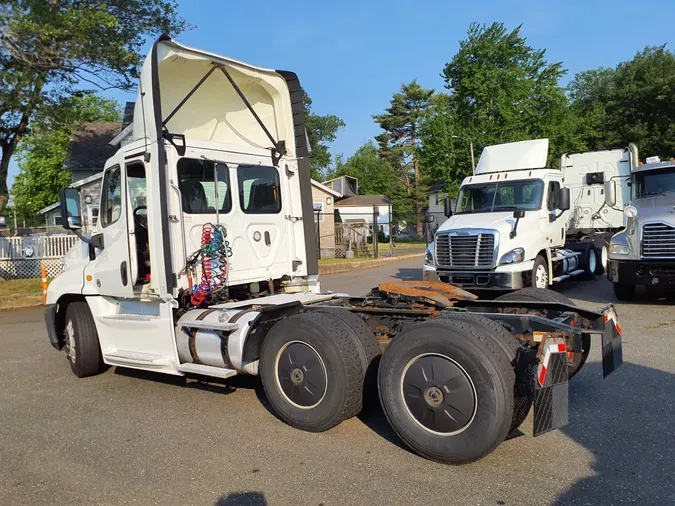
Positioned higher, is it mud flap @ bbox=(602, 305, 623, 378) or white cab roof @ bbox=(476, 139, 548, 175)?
white cab roof @ bbox=(476, 139, 548, 175)

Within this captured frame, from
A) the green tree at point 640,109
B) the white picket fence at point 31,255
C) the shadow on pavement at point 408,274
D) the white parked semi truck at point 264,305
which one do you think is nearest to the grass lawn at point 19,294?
the white picket fence at point 31,255

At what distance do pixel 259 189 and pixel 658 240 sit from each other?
7395 millimetres

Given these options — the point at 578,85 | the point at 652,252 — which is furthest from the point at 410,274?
the point at 578,85

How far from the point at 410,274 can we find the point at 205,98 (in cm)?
1220

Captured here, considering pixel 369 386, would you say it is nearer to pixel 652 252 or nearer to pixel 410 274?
pixel 652 252

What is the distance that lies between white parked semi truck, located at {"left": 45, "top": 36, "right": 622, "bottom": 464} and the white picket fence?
11.1 meters

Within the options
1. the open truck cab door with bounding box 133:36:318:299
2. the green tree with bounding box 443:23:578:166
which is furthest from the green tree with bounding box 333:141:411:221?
the open truck cab door with bounding box 133:36:318:299

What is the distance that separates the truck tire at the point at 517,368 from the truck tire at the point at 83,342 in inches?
178

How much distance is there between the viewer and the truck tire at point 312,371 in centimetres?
421

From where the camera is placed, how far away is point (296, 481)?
366 centimetres

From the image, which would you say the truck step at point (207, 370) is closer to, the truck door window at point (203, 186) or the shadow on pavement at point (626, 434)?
the truck door window at point (203, 186)

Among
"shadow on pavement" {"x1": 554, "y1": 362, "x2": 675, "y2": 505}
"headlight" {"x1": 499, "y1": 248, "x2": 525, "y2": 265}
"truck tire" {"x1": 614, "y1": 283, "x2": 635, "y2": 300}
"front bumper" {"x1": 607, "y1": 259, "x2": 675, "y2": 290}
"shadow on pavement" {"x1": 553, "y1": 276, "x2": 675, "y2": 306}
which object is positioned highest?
"headlight" {"x1": 499, "y1": 248, "x2": 525, "y2": 265}

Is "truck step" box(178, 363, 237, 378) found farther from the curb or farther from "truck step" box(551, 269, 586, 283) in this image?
the curb

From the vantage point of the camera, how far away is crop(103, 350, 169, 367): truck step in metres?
5.43
